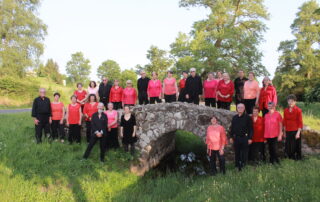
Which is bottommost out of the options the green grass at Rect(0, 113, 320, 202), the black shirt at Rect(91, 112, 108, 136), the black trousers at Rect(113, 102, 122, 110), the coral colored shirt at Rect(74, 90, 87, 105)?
the green grass at Rect(0, 113, 320, 202)

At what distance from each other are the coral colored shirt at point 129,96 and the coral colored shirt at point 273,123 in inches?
186

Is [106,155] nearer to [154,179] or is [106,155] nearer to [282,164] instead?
[154,179]

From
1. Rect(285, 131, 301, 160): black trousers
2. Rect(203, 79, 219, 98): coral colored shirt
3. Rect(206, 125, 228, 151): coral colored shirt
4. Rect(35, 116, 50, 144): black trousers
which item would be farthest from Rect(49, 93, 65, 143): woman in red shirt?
Rect(285, 131, 301, 160): black trousers

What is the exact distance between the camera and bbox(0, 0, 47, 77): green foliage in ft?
74.1

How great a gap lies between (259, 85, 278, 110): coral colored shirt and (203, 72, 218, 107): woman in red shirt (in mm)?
1750

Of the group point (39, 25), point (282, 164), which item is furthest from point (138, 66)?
point (282, 164)

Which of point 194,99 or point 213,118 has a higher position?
point 194,99

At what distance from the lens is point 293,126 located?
6.62 m

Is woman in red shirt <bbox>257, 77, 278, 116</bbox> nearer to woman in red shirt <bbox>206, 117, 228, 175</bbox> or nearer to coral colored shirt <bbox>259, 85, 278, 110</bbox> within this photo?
coral colored shirt <bbox>259, 85, 278, 110</bbox>

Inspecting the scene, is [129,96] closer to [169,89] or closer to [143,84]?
[143,84]

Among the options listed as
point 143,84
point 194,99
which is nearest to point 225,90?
point 194,99

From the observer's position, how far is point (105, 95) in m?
9.80

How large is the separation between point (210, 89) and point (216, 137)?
2.54 meters

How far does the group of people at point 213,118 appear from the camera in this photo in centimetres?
673
